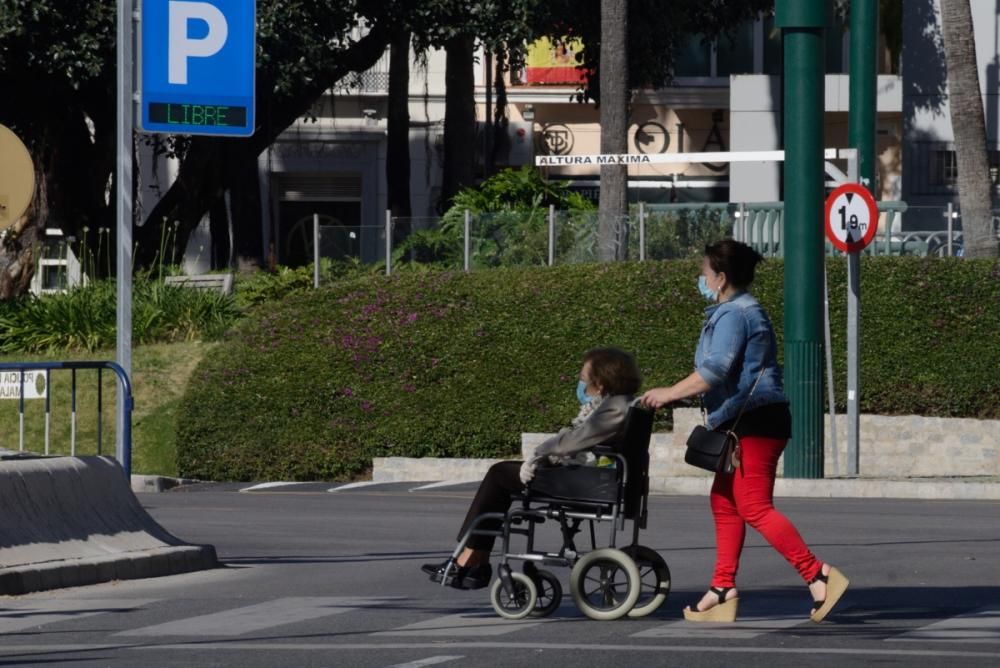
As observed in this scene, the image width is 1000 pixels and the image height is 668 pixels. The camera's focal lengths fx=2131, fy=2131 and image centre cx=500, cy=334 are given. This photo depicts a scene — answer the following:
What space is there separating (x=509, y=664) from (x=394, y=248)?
21.9 meters


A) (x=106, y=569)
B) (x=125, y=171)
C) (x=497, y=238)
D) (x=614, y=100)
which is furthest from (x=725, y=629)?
(x=614, y=100)

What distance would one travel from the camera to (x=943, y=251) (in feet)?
89.5

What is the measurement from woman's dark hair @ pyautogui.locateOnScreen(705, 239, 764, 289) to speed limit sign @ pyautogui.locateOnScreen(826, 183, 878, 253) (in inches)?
451

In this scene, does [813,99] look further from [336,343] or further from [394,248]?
[394,248]

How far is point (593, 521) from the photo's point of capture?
32.6 feet

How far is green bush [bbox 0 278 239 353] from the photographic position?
101ft

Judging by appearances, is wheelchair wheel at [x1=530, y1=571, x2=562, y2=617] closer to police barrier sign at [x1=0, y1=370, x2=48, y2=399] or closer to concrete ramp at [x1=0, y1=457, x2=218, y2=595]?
concrete ramp at [x1=0, y1=457, x2=218, y2=595]

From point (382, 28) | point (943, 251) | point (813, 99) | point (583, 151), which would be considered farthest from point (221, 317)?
point (583, 151)

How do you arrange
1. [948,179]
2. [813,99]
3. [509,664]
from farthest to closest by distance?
[948,179]
[813,99]
[509,664]

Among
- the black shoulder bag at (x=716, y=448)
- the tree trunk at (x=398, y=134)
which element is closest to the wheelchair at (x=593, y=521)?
the black shoulder bag at (x=716, y=448)

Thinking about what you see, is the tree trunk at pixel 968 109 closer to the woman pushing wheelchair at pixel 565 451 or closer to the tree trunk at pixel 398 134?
the tree trunk at pixel 398 134

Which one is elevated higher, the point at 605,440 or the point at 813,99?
the point at 813,99

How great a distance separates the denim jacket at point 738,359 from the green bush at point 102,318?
2149 centimetres

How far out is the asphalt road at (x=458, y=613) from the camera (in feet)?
28.4
